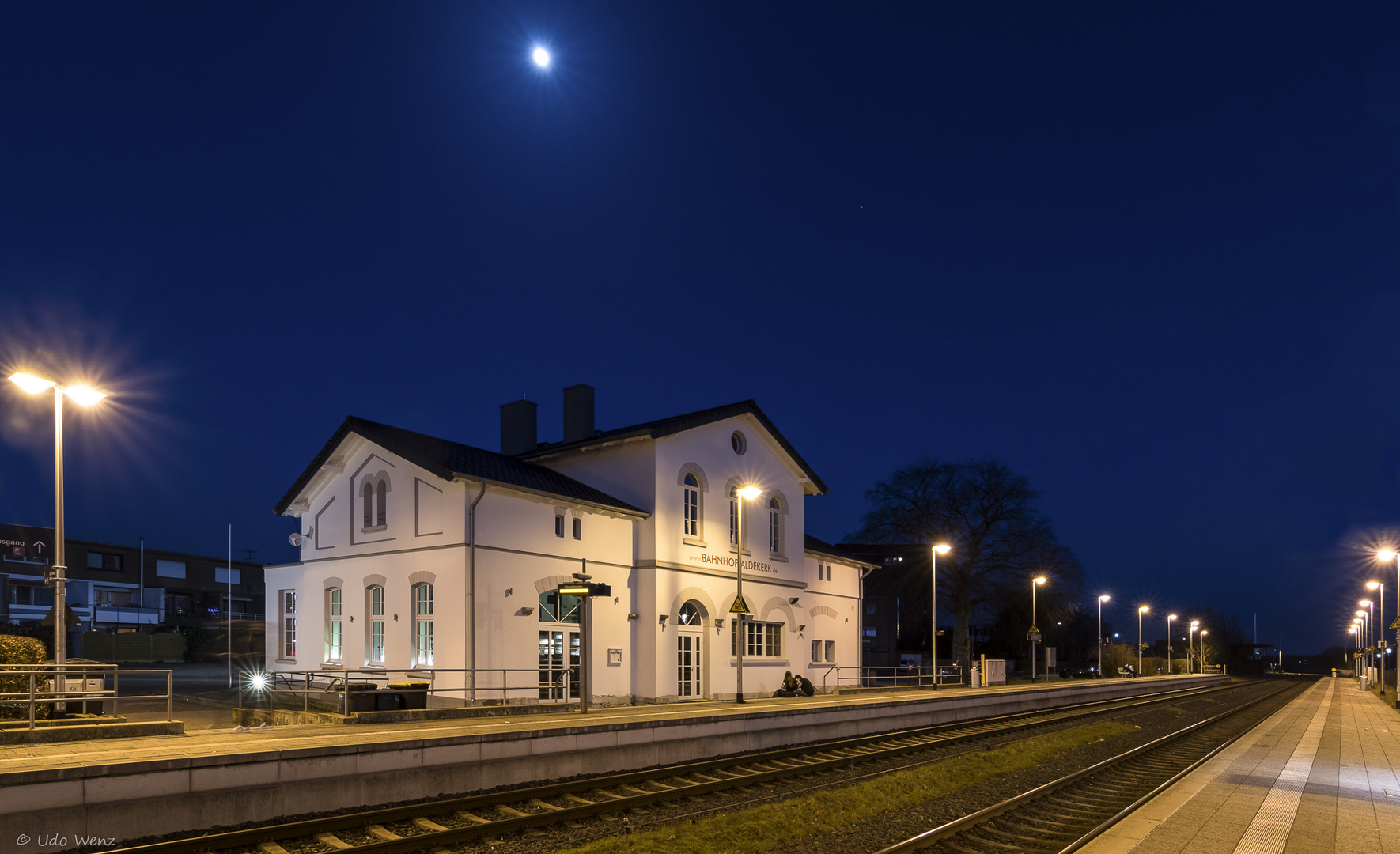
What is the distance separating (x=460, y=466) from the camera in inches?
933

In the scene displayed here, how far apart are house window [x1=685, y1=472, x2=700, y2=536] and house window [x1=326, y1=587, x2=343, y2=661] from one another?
10.8 metres

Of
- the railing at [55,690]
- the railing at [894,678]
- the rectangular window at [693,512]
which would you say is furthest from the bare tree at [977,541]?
the railing at [55,690]

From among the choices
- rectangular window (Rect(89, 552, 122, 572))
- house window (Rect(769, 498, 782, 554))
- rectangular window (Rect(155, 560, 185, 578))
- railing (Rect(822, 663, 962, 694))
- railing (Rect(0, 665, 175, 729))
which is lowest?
railing (Rect(822, 663, 962, 694))

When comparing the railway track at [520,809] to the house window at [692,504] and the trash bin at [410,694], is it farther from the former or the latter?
the house window at [692,504]

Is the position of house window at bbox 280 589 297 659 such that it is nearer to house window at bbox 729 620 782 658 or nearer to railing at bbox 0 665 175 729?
railing at bbox 0 665 175 729

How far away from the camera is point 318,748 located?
1160 centimetres

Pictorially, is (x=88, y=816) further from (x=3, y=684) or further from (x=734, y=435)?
(x=734, y=435)

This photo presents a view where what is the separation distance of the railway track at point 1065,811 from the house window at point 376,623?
58.9 ft

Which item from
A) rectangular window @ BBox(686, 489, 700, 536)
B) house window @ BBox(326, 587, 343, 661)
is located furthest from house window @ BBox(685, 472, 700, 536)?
house window @ BBox(326, 587, 343, 661)

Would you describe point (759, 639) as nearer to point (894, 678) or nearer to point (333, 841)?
point (894, 678)

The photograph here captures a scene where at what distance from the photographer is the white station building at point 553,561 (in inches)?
915

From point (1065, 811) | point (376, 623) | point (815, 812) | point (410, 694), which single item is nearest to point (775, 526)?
point (376, 623)

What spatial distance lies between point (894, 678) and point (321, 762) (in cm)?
3329

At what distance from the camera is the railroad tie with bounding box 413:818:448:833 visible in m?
10.5
